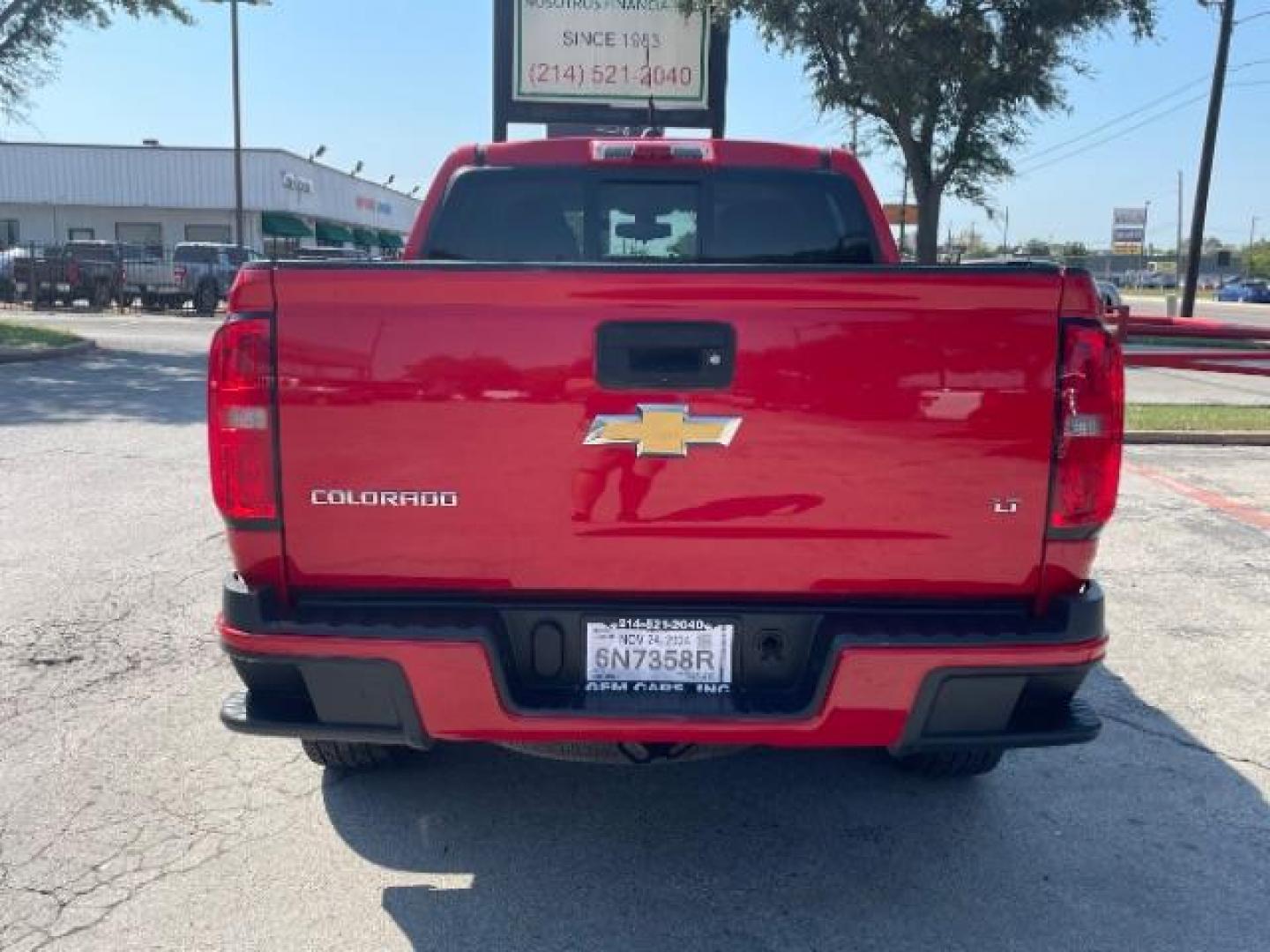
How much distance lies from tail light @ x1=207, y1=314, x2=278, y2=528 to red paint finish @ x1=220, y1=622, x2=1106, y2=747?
34cm

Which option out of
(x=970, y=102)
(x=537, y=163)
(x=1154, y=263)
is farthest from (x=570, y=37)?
(x=1154, y=263)

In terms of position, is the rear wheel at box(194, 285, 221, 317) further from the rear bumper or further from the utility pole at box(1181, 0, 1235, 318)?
the rear bumper

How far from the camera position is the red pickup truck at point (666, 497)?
2.68 meters

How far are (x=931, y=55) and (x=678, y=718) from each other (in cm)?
2236

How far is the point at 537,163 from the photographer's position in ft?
15.1

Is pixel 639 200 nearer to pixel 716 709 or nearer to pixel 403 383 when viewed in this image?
pixel 403 383

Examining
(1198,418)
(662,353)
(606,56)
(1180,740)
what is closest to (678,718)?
(662,353)

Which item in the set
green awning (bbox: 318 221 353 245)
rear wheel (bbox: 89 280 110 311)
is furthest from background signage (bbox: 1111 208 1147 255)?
rear wheel (bbox: 89 280 110 311)

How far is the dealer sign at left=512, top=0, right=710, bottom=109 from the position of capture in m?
16.5

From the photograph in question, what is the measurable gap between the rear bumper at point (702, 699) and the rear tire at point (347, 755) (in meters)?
0.65

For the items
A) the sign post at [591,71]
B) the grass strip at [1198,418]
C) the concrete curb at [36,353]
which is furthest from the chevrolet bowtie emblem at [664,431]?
the concrete curb at [36,353]

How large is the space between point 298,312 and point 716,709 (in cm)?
140

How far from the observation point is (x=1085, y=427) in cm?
273

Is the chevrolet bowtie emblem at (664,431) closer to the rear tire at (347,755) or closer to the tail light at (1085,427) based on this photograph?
the tail light at (1085,427)
